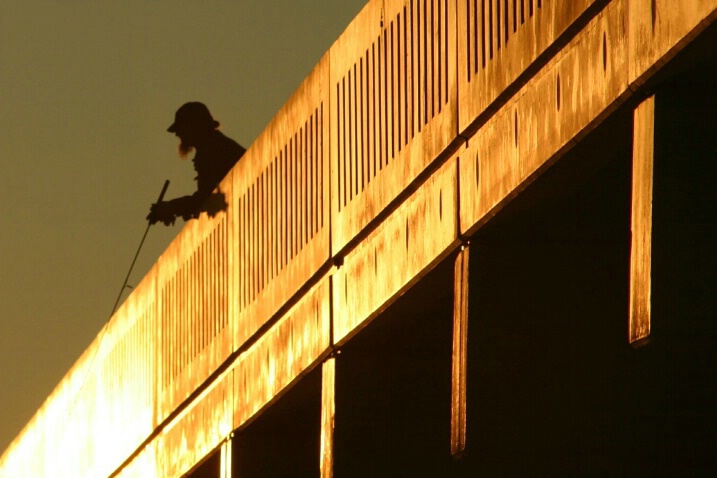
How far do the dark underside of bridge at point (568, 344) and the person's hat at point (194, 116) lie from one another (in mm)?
4492

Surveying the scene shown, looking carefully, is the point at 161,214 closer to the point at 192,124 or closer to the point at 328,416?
the point at 192,124

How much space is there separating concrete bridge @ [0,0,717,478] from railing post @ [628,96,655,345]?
0.02 meters

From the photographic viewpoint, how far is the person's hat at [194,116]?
24.5 metres

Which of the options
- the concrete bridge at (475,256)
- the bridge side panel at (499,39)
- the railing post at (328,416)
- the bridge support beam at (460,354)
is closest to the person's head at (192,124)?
the concrete bridge at (475,256)

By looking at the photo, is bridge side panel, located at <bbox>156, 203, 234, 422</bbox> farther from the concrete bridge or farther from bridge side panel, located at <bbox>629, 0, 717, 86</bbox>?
bridge side panel, located at <bbox>629, 0, 717, 86</bbox>

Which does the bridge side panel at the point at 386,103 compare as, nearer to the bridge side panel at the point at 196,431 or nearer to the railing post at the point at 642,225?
the railing post at the point at 642,225

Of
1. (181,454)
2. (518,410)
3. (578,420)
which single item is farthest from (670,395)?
(181,454)

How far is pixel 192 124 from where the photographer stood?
24.5 m

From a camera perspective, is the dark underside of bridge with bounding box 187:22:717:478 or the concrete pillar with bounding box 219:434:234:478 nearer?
the dark underside of bridge with bounding box 187:22:717:478

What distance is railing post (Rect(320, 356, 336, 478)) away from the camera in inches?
727

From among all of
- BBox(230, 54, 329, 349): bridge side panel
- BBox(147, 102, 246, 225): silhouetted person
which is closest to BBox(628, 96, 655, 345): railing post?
BBox(230, 54, 329, 349): bridge side panel

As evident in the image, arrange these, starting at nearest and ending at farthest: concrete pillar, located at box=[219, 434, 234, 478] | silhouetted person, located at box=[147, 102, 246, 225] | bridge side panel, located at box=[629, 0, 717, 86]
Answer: bridge side panel, located at box=[629, 0, 717, 86], concrete pillar, located at box=[219, 434, 234, 478], silhouetted person, located at box=[147, 102, 246, 225]

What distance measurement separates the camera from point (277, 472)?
22.9m

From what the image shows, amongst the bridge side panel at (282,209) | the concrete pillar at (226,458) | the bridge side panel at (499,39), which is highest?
the bridge side panel at (282,209)
